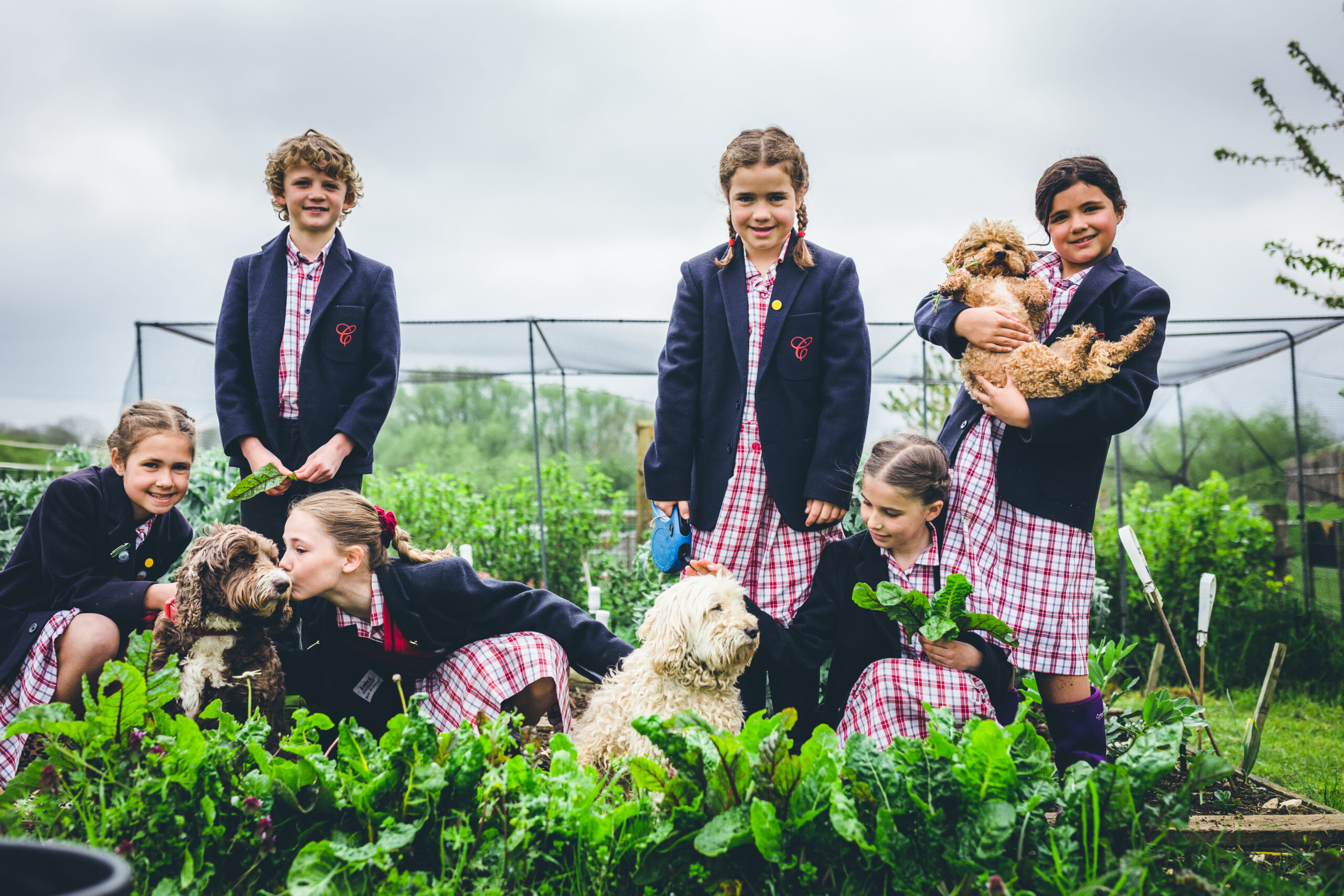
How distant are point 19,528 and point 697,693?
439 cm

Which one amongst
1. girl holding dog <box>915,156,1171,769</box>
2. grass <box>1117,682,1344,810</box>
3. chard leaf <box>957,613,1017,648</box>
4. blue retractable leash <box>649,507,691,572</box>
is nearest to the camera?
chard leaf <box>957,613,1017,648</box>

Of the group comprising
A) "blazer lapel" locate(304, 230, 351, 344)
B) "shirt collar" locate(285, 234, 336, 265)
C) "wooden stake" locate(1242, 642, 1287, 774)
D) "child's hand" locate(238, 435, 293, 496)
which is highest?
"shirt collar" locate(285, 234, 336, 265)

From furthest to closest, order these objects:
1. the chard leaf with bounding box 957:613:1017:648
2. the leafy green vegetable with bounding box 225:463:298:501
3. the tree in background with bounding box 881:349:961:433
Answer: the tree in background with bounding box 881:349:961:433 < the leafy green vegetable with bounding box 225:463:298:501 < the chard leaf with bounding box 957:613:1017:648

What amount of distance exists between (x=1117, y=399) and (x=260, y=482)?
108 inches

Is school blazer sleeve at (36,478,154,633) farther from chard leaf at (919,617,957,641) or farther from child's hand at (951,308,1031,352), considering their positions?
child's hand at (951,308,1031,352)

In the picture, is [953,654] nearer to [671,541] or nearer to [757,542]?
[757,542]

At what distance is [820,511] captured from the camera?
260cm

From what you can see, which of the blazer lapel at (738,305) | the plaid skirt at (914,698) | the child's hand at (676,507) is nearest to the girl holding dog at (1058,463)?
the plaid skirt at (914,698)

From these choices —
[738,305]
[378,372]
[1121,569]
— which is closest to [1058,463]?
[738,305]

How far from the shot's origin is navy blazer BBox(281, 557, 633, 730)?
8.82ft

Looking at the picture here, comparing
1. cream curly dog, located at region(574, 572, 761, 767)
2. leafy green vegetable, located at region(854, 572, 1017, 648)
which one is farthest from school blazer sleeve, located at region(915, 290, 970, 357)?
cream curly dog, located at region(574, 572, 761, 767)

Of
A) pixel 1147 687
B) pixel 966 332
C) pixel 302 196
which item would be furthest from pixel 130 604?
pixel 1147 687

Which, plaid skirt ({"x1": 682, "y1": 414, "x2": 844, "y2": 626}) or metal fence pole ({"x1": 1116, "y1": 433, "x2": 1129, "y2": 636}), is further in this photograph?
metal fence pole ({"x1": 1116, "y1": 433, "x2": 1129, "y2": 636})

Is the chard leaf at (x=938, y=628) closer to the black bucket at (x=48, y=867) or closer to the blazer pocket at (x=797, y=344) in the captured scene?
the blazer pocket at (x=797, y=344)
